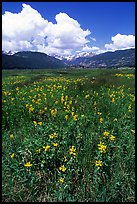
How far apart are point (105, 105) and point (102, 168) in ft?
12.0

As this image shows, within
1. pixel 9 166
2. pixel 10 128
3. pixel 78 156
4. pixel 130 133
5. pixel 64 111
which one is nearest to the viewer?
pixel 9 166

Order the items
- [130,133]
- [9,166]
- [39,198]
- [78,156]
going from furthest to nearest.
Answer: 1. [130,133]
2. [78,156]
3. [9,166]
4. [39,198]

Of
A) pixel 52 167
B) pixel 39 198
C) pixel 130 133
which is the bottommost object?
pixel 39 198

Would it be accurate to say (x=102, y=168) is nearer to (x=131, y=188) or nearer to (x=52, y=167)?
(x=131, y=188)

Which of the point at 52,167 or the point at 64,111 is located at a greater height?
the point at 64,111

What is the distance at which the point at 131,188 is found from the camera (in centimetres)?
391

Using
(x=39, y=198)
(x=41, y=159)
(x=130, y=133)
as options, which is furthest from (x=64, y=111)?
(x=39, y=198)

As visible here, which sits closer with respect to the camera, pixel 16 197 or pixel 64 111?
pixel 16 197

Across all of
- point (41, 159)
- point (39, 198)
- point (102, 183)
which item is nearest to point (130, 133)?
point (102, 183)

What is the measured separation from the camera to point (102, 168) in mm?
3982

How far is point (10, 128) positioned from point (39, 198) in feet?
9.15

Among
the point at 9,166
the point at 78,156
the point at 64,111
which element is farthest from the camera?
the point at 64,111

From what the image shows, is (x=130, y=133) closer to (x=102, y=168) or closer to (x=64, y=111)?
(x=102, y=168)

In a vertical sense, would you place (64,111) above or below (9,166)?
above
